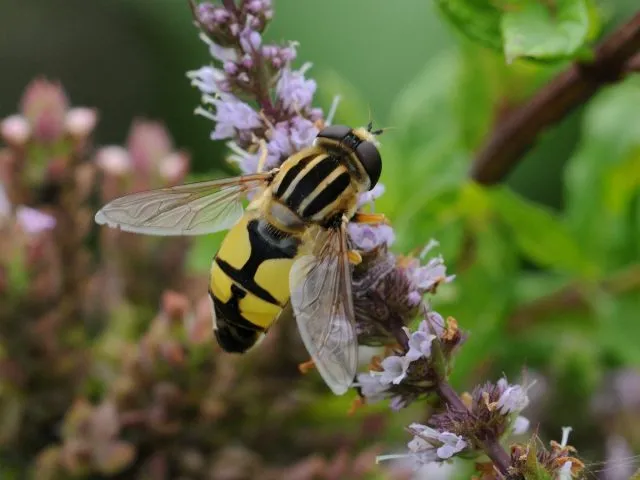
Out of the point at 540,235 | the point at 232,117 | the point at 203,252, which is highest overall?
the point at 232,117

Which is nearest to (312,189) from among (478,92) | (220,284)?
(220,284)

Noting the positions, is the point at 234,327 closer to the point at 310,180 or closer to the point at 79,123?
the point at 310,180

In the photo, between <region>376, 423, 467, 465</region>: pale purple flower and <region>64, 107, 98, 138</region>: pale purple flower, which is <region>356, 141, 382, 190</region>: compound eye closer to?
<region>376, 423, 467, 465</region>: pale purple flower

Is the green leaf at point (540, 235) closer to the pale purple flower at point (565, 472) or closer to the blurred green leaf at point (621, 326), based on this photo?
the blurred green leaf at point (621, 326)

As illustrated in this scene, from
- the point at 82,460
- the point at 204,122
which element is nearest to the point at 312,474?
the point at 82,460

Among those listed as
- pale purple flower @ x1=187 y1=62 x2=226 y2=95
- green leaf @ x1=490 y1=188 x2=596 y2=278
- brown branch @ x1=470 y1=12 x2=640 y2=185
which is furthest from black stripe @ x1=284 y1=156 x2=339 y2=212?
green leaf @ x1=490 y1=188 x2=596 y2=278

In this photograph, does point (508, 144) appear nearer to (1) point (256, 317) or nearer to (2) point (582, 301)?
(2) point (582, 301)
